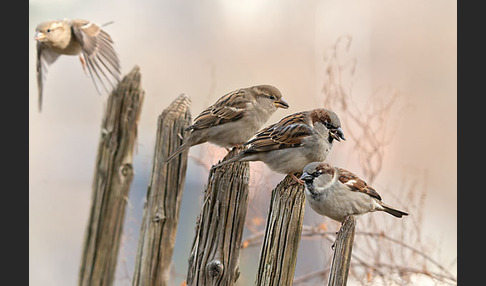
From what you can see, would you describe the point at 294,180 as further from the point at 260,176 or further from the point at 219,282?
the point at 260,176

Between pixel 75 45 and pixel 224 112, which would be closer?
pixel 224 112

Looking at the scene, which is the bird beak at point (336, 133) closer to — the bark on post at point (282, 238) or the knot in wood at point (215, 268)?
the bark on post at point (282, 238)

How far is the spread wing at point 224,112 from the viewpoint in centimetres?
254

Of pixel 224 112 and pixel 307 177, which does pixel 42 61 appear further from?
pixel 307 177

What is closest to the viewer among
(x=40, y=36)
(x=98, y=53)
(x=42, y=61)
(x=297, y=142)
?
(x=297, y=142)

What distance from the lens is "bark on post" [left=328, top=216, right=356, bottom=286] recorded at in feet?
6.47

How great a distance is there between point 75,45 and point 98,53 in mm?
502

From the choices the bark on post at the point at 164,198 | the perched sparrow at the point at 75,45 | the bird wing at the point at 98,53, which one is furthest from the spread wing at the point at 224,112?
the perched sparrow at the point at 75,45

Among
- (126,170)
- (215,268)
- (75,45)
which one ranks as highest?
(75,45)

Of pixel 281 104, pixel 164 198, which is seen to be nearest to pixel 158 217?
pixel 164 198

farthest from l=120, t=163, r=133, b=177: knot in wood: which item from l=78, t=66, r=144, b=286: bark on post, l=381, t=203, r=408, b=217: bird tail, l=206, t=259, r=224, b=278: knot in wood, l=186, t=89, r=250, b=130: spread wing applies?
l=381, t=203, r=408, b=217: bird tail

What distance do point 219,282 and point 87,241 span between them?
1.11m

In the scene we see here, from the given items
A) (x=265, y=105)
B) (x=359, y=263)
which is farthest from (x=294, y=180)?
(x=359, y=263)

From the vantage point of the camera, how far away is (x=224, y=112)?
8.38ft
